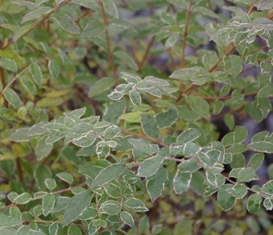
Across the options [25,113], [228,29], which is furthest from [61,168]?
[228,29]

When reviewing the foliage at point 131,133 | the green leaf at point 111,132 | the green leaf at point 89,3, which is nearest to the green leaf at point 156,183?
Result: the foliage at point 131,133

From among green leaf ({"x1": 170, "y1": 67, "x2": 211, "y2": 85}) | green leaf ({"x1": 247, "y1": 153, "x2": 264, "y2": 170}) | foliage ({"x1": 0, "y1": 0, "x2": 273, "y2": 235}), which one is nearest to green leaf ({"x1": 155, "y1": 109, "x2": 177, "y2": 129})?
foliage ({"x1": 0, "y1": 0, "x2": 273, "y2": 235})

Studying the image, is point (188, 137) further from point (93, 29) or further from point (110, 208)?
point (93, 29)

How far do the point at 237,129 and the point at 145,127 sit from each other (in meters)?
0.26

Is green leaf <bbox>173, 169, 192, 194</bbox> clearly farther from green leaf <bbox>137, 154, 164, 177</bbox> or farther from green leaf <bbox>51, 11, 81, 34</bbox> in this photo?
green leaf <bbox>51, 11, 81, 34</bbox>

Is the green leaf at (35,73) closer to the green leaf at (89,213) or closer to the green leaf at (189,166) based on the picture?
the green leaf at (89,213)

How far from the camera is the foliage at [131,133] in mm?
992

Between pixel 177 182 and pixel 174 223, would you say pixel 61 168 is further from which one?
pixel 177 182

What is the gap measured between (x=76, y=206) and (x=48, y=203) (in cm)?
9

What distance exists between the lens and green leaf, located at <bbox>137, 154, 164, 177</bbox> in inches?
36.7

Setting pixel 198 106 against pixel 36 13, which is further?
pixel 198 106

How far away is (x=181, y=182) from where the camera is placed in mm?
940

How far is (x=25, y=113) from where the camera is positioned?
1325mm

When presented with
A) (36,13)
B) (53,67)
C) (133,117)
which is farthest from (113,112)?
(36,13)
